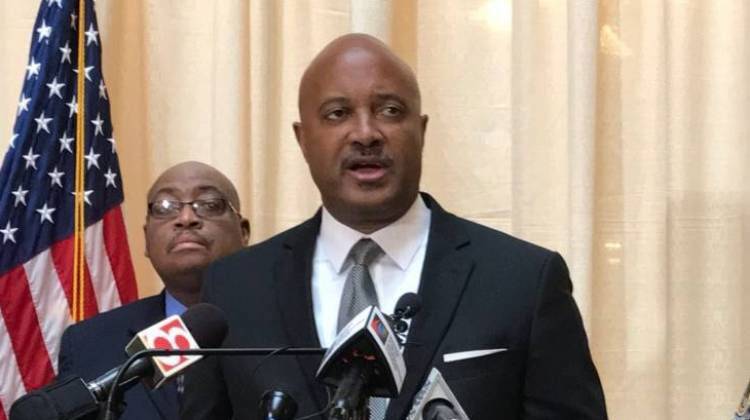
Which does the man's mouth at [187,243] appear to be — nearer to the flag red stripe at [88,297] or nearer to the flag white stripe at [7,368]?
the flag red stripe at [88,297]

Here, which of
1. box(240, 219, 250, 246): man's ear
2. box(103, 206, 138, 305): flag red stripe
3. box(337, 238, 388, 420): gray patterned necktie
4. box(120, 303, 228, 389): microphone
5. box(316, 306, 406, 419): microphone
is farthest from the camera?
box(103, 206, 138, 305): flag red stripe

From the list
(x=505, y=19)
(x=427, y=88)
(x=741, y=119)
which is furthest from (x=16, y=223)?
(x=741, y=119)

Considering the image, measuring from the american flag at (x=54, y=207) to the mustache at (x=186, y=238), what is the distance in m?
0.50

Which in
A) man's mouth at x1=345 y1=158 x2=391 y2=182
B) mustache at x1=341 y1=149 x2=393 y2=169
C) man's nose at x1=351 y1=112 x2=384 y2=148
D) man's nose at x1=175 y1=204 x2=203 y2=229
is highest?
man's nose at x1=351 y1=112 x2=384 y2=148

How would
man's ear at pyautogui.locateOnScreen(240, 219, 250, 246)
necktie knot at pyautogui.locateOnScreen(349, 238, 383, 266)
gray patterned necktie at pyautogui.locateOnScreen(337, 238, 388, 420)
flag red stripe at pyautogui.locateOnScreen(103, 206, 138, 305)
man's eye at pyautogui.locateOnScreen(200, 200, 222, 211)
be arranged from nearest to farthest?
1. gray patterned necktie at pyautogui.locateOnScreen(337, 238, 388, 420)
2. necktie knot at pyautogui.locateOnScreen(349, 238, 383, 266)
3. man's eye at pyautogui.locateOnScreen(200, 200, 222, 211)
4. man's ear at pyautogui.locateOnScreen(240, 219, 250, 246)
5. flag red stripe at pyautogui.locateOnScreen(103, 206, 138, 305)

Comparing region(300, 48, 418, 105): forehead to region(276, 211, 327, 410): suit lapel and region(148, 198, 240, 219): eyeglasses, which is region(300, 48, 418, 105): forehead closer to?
region(276, 211, 327, 410): suit lapel

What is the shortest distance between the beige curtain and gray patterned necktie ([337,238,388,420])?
1607 mm

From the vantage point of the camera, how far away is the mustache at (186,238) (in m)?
4.27

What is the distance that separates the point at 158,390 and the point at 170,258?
1.37 ft

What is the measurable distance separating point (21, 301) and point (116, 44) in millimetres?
1145

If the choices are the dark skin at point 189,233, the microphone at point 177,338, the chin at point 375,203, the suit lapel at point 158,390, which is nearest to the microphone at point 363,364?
the microphone at point 177,338

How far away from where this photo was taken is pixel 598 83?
487cm

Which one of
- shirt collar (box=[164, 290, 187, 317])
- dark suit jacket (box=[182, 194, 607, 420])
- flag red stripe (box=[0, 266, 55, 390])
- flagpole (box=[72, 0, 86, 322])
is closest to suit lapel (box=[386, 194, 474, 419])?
dark suit jacket (box=[182, 194, 607, 420])

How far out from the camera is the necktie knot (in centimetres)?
323
